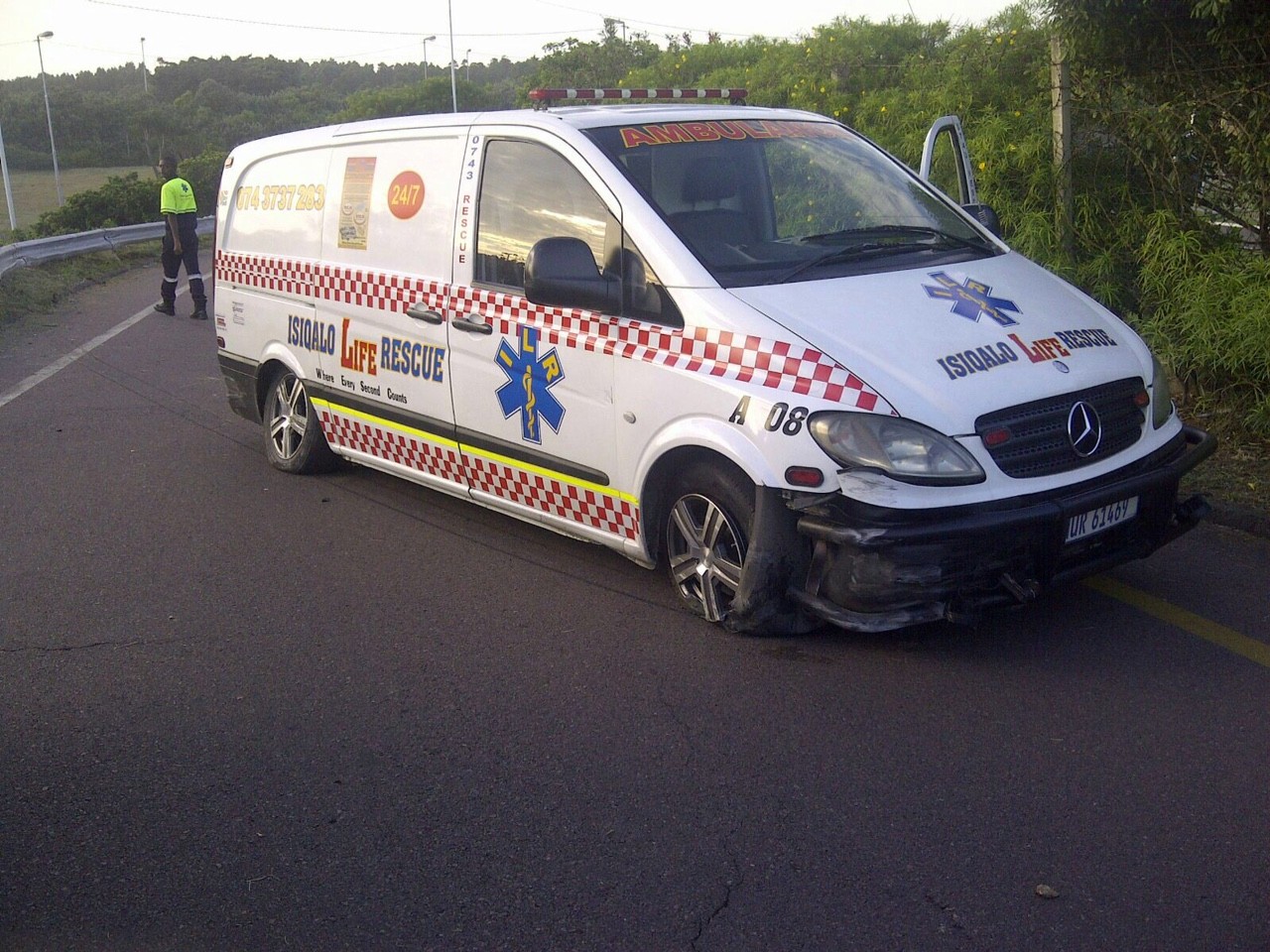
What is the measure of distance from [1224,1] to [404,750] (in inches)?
216

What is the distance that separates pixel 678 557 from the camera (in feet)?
16.5

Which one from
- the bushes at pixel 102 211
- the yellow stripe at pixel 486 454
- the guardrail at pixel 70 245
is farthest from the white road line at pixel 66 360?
the bushes at pixel 102 211

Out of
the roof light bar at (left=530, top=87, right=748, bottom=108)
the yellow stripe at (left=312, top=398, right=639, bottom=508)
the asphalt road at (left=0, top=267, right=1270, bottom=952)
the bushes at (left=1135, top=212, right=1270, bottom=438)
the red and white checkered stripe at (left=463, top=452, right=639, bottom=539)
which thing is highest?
the roof light bar at (left=530, top=87, right=748, bottom=108)

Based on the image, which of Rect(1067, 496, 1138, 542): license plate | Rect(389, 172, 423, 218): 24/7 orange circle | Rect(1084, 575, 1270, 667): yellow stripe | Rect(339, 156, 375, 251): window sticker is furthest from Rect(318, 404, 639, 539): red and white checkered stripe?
Rect(1084, 575, 1270, 667): yellow stripe

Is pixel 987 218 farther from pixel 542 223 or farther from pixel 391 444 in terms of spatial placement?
pixel 391 444

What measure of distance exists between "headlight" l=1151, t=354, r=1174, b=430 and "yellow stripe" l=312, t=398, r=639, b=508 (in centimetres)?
198

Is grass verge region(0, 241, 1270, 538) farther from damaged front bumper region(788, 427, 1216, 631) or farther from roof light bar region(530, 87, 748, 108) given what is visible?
roof light bar region(530, 87, 748, 108)

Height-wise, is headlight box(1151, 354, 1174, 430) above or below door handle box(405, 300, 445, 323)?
below

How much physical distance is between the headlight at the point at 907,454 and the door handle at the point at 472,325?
1.91m

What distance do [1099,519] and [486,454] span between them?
2.59 meters

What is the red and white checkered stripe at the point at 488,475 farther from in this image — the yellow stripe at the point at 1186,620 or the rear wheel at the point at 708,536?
the yellow stripe at the point at 1186,620

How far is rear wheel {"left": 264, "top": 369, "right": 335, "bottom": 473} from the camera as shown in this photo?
7.28m

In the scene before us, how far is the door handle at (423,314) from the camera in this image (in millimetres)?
5867

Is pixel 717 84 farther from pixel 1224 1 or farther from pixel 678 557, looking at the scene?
pixel 678 557
